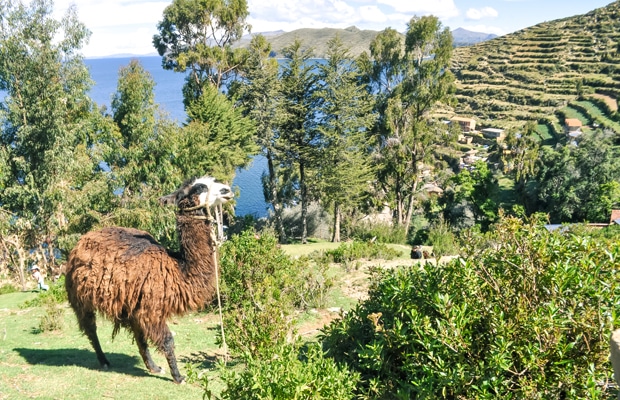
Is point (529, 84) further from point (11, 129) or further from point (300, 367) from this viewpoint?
point (300, 367)

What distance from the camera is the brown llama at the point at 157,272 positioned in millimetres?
6129

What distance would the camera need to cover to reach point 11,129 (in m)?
16.0

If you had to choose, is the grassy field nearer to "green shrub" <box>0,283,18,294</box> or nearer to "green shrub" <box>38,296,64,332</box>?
"green shrub" <box>38,296,64,332</box>

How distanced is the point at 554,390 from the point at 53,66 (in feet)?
57.4

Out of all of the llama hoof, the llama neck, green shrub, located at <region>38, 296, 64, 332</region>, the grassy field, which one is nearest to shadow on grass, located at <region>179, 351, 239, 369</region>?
the grassy field

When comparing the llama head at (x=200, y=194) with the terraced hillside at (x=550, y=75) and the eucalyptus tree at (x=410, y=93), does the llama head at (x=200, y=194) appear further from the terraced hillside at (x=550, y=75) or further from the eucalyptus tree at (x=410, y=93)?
the terraced hillside at (x=550, y=75)

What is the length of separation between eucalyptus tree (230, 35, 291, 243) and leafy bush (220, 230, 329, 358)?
1803cm

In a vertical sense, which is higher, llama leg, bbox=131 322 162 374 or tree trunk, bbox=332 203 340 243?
llama leg, bbox=131 322 162 374

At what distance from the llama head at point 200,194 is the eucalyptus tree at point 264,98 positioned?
70.2 ft

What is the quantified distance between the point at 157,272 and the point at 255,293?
146 centimetres

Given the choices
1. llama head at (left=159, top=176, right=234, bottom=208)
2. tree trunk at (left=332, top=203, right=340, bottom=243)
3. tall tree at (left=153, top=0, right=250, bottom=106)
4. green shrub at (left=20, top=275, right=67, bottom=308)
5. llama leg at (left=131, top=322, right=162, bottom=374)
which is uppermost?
tall tree at (left=153, top=0, right=250, bottom=106)

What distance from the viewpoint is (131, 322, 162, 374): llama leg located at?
21.4 feet

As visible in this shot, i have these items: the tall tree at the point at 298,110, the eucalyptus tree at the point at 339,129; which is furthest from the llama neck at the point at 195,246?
the tall tree at the point at 298,110

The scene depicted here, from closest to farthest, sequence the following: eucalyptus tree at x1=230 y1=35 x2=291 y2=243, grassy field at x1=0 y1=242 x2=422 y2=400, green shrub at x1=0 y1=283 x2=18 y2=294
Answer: grassy field at x1=0 y1=242 x2=422 y2=400 → green shrub at x1=0 y1=283 x2=18 y2=294 → eucalyptus tree at x1=230 y1=35 x2=291 y2=243
